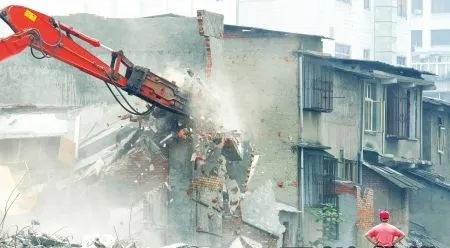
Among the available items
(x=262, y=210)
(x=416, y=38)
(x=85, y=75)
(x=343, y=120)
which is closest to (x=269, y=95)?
(x=262, y=210)

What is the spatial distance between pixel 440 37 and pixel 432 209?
Result: 147ft

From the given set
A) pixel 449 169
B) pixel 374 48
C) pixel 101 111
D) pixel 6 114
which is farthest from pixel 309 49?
pixel 374 48

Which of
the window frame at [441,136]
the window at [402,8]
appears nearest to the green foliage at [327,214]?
the window frame at [441,136]

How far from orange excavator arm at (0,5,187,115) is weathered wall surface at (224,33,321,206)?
8068 millimetres

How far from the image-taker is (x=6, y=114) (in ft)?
84.2

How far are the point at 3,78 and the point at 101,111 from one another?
2.73 meters

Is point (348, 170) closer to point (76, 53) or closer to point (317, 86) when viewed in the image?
point (317, 86)

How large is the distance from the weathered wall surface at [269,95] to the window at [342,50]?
105 feet

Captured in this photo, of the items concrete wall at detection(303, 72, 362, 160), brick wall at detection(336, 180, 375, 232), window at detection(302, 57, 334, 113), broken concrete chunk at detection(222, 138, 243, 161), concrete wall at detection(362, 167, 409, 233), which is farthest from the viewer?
concrete wall at detection(362, 167, 409, 233)

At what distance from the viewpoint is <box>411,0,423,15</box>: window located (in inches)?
3243

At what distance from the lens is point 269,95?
103 ft

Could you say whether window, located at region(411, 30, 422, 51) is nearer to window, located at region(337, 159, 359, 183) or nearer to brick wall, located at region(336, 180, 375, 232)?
window, located at region(337, 159, 359, 183)

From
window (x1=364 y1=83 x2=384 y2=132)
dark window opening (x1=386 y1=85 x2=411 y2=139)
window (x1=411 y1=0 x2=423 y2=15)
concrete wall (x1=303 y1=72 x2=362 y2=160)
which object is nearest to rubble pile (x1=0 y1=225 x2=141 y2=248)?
concrete wall (x1=303 y1=72 x2=362 y2=160)

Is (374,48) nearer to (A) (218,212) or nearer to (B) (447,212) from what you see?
(B) (447,212)
